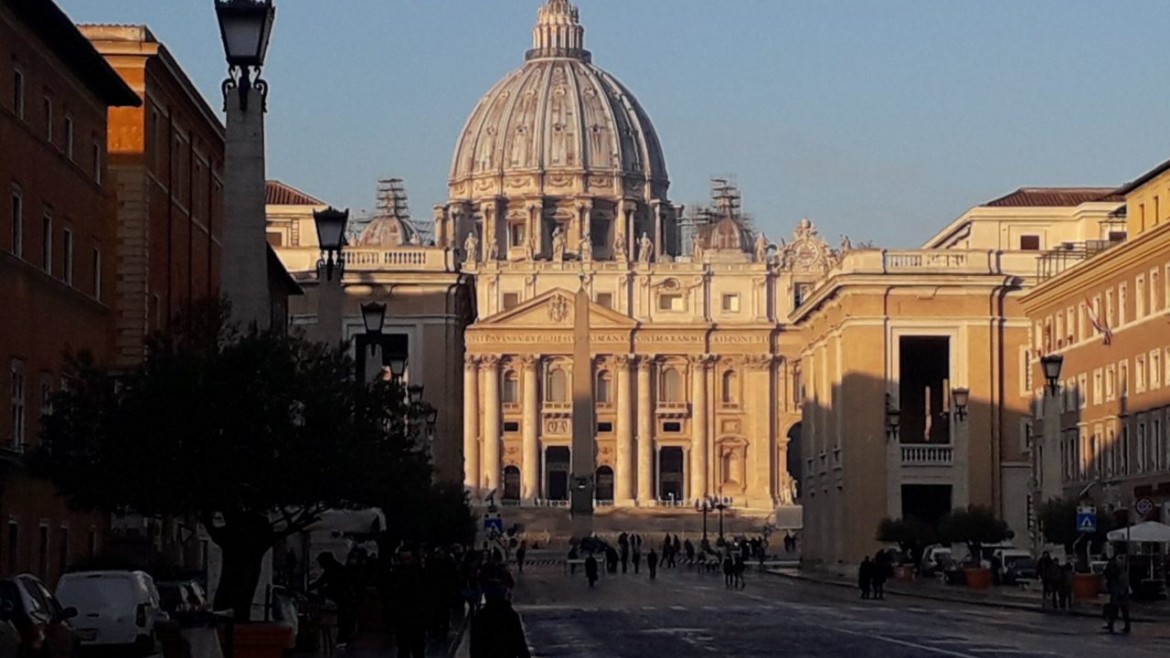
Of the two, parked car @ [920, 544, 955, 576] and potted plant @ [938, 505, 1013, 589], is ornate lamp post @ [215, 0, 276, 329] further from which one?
potted plant @ [938, 505, 1013, 589]

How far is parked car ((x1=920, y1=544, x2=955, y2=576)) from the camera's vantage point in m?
90.0

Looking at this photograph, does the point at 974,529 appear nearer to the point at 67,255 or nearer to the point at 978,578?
the point at 978,578

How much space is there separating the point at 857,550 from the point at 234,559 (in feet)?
253

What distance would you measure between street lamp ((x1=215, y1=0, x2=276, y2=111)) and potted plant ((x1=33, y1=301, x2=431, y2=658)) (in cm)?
359

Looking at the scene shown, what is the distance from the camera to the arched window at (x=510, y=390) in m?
199

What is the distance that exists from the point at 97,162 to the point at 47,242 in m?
5.91

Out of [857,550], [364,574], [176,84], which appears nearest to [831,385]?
[857,550]

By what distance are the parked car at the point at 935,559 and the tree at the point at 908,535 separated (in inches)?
33.7

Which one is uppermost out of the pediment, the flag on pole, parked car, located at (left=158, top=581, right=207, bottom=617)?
the pediment

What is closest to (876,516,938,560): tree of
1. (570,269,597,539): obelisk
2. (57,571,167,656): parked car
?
(570,269,597,539): obelisk

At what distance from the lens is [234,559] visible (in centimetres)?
2873

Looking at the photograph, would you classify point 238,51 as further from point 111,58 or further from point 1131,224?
point 1131,224

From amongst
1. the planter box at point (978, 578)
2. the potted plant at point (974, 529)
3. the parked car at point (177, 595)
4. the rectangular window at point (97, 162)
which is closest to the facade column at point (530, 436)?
the potted plant at point (974, 529)

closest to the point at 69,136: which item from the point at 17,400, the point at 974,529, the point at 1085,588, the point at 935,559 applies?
the point at 17,400
